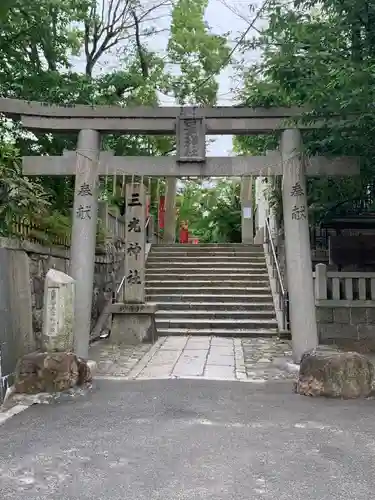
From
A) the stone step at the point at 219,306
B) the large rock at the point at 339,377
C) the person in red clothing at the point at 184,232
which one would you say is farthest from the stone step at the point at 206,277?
the person in red clothing at the point at 184,232

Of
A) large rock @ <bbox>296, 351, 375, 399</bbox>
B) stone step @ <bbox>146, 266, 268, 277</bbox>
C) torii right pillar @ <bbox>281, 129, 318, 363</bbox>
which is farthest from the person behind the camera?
stone step @ <bbox>146, 266, 268, 277</bbox>

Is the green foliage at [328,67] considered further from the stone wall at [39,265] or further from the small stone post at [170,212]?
the small stone post at [170,212]

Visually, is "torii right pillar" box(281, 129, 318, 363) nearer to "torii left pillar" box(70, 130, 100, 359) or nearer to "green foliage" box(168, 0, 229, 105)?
"torii left pillar" box(70, 130, 100, 359)

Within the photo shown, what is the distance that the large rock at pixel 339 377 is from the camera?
21.4ft

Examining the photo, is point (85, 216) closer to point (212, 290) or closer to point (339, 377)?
point (339, 377)

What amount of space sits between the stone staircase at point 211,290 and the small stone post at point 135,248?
1.39m

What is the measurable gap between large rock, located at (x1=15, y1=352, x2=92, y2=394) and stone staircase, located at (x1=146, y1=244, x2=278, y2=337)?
19.9ft

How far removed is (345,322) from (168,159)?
5.05 meters

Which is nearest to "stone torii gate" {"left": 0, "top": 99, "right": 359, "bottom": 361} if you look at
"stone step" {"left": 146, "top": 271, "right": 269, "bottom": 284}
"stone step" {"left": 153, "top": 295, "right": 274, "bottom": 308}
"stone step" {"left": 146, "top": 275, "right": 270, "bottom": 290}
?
"stone step" {"left": 153, "top": 295, "right": 274, "bottom": 308}

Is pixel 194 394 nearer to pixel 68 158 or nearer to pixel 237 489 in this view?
pixel 237 489

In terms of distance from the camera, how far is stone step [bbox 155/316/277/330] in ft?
43.4

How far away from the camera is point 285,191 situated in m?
8.99

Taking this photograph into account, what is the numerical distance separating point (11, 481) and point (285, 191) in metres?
6.56

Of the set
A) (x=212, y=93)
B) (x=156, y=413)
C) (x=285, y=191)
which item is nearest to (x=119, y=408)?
(x=156, y=413)
